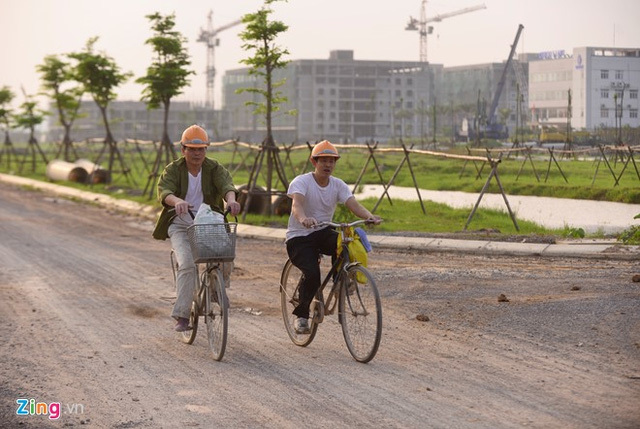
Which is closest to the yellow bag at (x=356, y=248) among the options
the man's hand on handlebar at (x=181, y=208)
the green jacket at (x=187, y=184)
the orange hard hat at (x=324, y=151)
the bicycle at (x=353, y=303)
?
the bicycle at (x=353, y=303)

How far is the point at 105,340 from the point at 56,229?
14371mm

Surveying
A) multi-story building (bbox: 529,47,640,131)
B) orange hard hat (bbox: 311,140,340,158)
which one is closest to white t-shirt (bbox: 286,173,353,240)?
orange hard hat (bbox: 311,140,340,158)

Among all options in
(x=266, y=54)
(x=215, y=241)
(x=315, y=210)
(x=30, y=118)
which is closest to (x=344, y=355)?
(x=315, y=210)

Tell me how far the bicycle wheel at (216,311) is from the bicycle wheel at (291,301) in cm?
79

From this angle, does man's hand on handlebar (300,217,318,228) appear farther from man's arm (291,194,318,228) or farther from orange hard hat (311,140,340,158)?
orange hard hat (311,140,340,158)

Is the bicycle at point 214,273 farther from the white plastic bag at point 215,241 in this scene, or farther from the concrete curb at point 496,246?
the concrete curb at point 496,246

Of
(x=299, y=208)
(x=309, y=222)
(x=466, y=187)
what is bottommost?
(x=466, y=187)

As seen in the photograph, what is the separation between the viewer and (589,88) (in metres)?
63.9

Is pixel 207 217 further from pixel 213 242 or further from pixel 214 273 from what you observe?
pixel 214 273

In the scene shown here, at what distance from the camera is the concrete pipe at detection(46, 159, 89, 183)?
45.7 m

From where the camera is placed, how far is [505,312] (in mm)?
11914

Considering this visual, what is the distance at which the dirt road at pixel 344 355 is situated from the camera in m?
7.48

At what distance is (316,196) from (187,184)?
4.18ft

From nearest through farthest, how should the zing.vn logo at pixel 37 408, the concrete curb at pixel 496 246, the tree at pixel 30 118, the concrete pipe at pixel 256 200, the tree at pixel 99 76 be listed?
the zing.vn logo at pixel 37 408, the concrete curb at pixel 496 246, the concrete pipe at pixel 256 200, the tree at pixel 99 76, the tree at pixel 30 118
